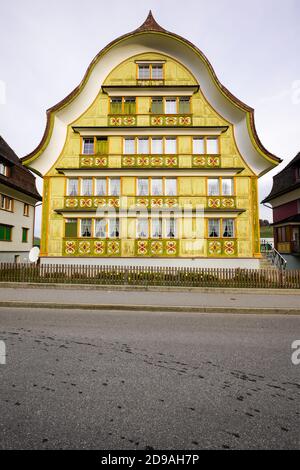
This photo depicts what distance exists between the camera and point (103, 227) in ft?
55.1

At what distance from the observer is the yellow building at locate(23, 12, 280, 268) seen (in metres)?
16.4

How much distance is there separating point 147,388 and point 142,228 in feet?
45.0

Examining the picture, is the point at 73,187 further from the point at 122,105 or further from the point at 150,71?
the point at 150,71

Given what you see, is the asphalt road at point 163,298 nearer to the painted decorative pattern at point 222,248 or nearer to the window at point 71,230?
the painted decorative pattern at point 222,248

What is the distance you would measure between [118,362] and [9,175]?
22381mm

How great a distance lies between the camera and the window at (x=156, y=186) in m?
16.9

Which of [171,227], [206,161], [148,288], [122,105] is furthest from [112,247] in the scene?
[122,105]

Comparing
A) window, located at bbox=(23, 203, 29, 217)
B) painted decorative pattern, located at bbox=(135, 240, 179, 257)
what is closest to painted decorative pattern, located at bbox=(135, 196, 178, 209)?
painted decorative pattern, located at bbox=(135, 240, 179, 257)

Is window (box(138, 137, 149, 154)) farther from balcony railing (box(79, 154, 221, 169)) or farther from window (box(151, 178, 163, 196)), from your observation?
window (box(151, 178, 163, 196))

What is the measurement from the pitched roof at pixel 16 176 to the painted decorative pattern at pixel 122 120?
967 centimetres

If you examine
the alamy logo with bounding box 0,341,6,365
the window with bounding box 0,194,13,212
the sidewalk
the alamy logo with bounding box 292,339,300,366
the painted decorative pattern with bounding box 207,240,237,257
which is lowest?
the alamy logo with bounding box 292,339,300,366

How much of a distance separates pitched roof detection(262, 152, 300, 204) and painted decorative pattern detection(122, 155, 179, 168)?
37.3 ft

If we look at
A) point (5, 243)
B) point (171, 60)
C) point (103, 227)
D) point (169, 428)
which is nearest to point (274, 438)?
point (169, 428)

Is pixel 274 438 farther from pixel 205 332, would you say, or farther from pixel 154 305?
pixel 154 305
